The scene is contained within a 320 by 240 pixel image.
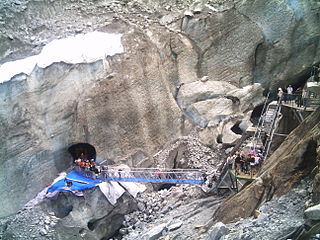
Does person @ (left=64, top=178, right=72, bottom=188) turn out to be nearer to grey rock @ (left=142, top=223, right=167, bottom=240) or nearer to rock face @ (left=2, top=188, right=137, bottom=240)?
rock face @ (left=2, top=188, right=137, bottom=240)

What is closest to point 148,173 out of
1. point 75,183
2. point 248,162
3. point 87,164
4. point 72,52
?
point 87,164

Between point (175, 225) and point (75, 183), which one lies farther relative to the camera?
point (75, 183)

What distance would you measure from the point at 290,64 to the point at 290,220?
12.9m

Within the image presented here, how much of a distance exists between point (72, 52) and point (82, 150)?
4669 millimetres

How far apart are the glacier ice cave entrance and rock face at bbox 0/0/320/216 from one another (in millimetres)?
967

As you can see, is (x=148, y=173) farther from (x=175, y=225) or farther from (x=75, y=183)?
(x=175, y=225)

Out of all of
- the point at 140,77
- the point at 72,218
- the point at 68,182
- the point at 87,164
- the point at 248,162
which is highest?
the point at 140,77

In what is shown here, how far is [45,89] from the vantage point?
65.6 ft

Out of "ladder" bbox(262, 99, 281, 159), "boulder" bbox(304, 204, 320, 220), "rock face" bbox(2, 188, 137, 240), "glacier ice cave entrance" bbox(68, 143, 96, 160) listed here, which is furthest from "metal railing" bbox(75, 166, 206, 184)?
"boulder" bbox(304, 204, 320, 220)

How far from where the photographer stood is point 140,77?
21.4 metres

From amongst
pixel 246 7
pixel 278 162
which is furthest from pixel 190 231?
pixel 246 7

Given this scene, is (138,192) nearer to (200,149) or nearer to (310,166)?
(200,149)

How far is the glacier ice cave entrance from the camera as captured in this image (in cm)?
2174

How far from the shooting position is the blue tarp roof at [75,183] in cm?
1952
